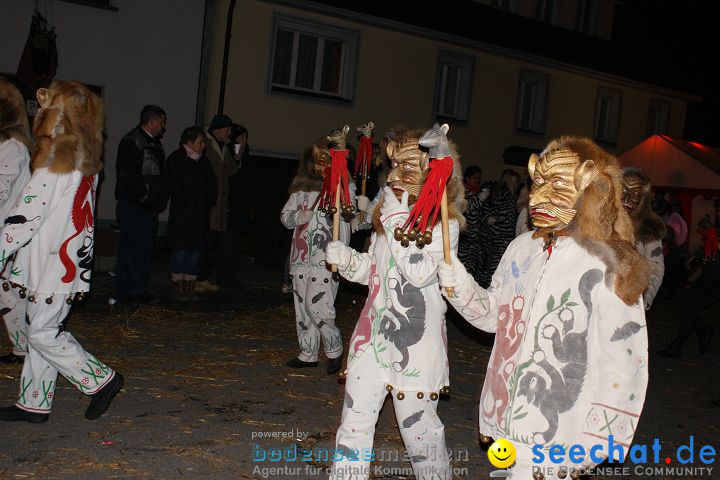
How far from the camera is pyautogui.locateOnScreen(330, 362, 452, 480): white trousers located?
3.90 m

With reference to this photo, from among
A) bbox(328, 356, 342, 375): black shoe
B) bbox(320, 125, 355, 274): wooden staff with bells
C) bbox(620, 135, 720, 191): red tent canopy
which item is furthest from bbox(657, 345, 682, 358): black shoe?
bbox(620, 135, 720, 191): red tent canopy

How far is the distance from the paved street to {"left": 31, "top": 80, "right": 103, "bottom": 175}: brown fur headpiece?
173cm

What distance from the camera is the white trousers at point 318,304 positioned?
6488 millimetres

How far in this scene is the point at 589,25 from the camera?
2461 centimetres

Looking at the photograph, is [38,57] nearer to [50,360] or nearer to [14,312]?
[14,312]

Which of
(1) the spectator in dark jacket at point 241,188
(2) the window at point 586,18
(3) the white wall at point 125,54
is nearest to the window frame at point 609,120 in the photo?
(2) the window at point 586,18

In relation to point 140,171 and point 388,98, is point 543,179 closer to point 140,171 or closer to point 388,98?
point 140,171

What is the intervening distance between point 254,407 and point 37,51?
986 centimetres

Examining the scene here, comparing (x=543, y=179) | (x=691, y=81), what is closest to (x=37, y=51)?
(x=543, y=179)

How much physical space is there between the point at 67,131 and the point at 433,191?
98.0 inches

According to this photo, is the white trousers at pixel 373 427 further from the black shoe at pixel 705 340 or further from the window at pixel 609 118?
the window at pixel 609 118

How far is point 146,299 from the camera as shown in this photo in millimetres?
8938

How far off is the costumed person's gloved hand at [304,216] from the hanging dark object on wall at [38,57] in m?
8.55

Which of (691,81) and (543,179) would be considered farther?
(691,81)
